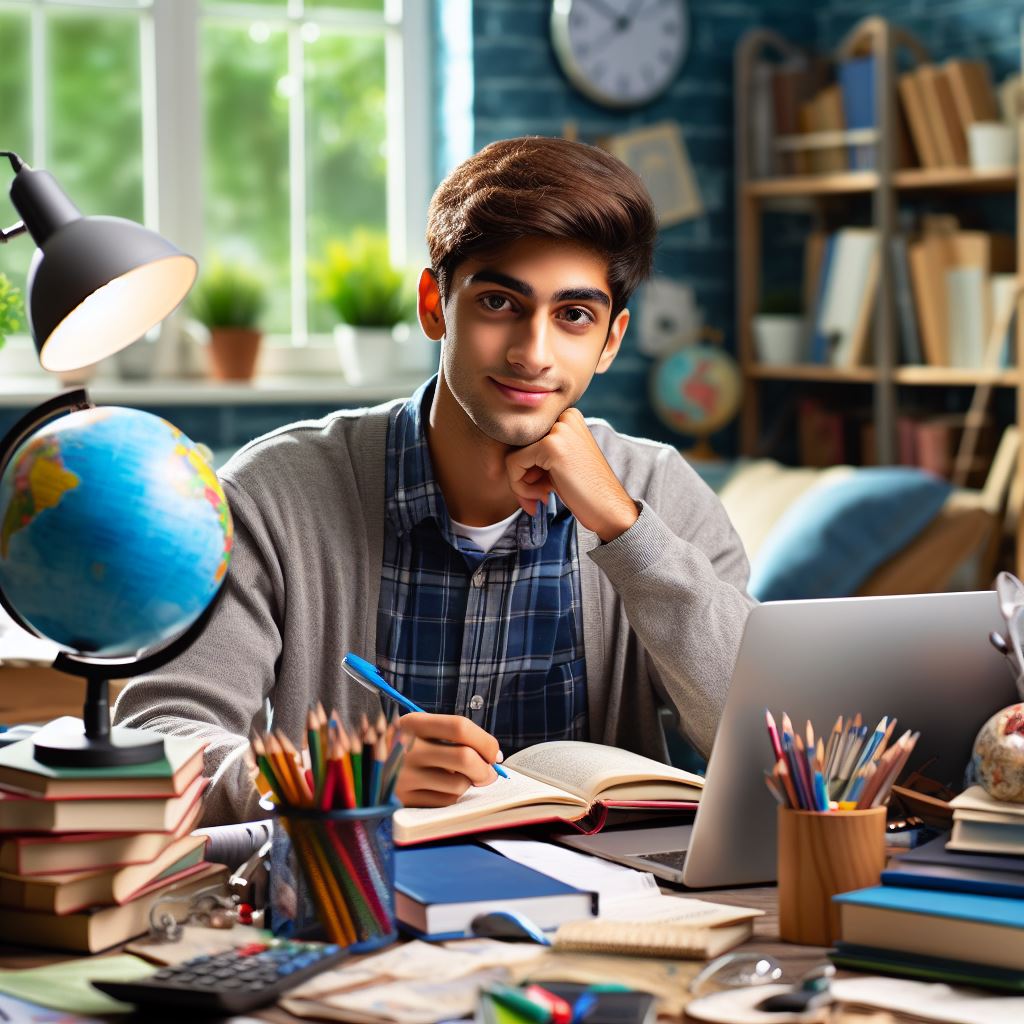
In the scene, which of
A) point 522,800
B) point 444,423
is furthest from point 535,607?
point 522,800

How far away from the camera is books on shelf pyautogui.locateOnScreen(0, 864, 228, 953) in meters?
1.11

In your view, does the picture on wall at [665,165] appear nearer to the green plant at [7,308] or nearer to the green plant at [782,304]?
the green plant at [782,304]

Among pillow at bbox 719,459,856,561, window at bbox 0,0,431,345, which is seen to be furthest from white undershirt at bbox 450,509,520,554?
window at bbox 0,0,431,345

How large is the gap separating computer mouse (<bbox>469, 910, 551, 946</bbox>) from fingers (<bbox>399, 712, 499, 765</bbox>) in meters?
0.23

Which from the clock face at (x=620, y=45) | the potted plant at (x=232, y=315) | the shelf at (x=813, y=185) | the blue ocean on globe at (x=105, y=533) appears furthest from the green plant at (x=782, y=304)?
the blue ocean on globe at (x=105, y=533)

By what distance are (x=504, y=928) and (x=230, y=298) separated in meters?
3.25

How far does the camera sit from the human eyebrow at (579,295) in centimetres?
166

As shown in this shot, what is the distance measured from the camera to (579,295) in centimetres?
167

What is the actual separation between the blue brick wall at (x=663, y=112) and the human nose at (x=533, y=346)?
2794mm

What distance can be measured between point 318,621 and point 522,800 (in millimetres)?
515

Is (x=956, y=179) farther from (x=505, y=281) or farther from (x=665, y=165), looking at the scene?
(x=505, y=281)

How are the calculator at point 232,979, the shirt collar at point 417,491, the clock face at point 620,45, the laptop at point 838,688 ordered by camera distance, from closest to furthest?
the calculator at point 232,979
the laptop at point 838,688
the shirt collar at point 417,491
the clock face at point 620,45

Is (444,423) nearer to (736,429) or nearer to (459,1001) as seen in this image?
(459,1001)

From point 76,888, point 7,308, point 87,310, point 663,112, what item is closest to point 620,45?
point 663,112
